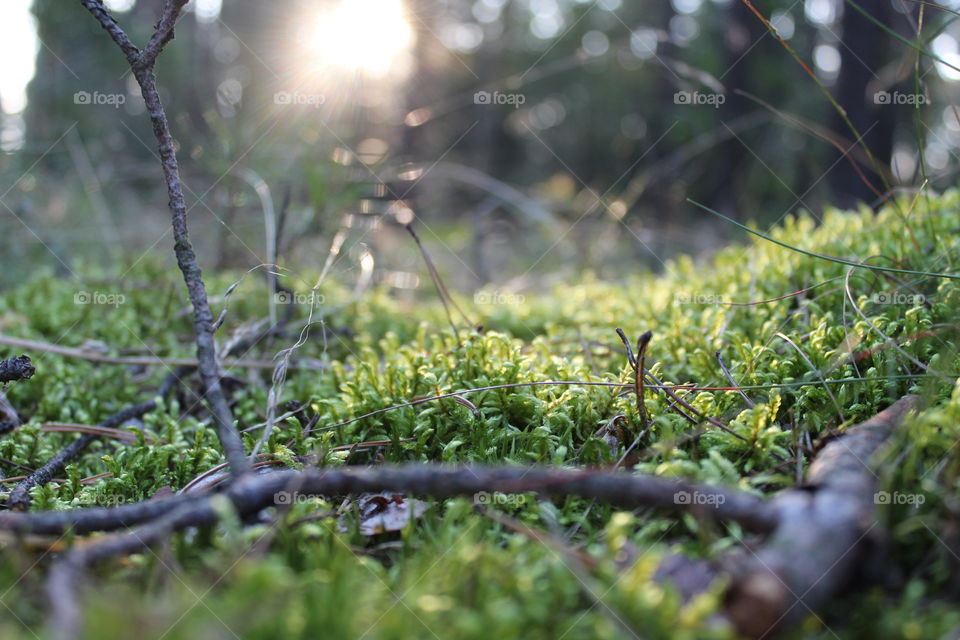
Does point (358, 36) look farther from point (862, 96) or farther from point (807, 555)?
point (862, 96)
